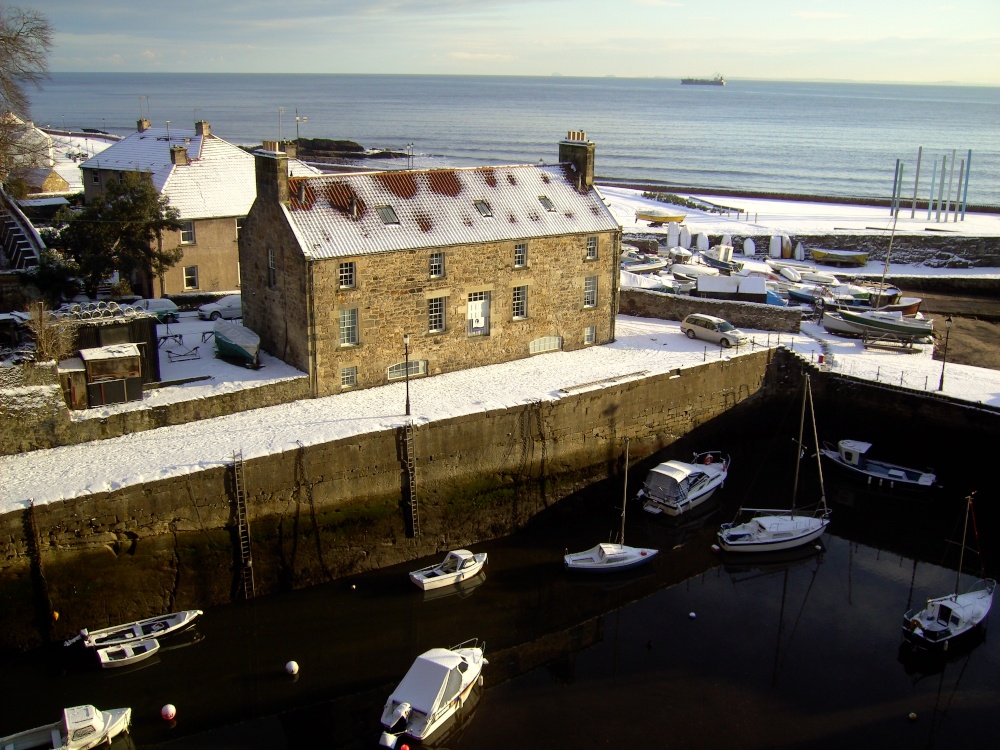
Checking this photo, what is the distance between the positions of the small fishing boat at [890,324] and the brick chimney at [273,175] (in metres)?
24.7

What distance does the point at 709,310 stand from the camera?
135 ft

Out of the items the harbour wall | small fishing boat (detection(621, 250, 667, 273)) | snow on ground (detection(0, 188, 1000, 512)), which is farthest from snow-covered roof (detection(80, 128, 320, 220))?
small fishing boat (detection(621, 250, 667, 273))

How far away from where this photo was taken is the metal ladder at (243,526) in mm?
25047

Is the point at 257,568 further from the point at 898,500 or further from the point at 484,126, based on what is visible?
the point at 484,126

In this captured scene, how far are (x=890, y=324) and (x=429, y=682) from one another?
27896 mm

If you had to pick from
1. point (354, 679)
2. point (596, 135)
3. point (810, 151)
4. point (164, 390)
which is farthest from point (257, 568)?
point (596, 135)

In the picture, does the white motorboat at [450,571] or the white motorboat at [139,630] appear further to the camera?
the white motorboat at [450,571]

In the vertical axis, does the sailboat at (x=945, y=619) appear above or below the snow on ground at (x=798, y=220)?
below

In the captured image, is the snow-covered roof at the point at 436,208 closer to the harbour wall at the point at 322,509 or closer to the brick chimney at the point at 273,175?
the brick chimney at the point at 273,175

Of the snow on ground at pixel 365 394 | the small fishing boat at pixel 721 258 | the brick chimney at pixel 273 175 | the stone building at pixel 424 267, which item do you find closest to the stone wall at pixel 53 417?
the snow on ground at pixel 365 394

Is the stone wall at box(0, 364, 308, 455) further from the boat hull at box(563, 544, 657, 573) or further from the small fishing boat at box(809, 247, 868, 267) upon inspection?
the small fishing boat at box(809, 247, 868, 267)

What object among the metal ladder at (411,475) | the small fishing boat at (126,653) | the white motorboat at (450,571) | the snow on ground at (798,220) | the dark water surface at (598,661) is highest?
the snow on ground at (798,220)

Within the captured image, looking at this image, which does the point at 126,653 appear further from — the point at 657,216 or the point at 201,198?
the point at 657,216

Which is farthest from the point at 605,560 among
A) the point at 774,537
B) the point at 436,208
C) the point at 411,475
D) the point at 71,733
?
the point at 71,733
